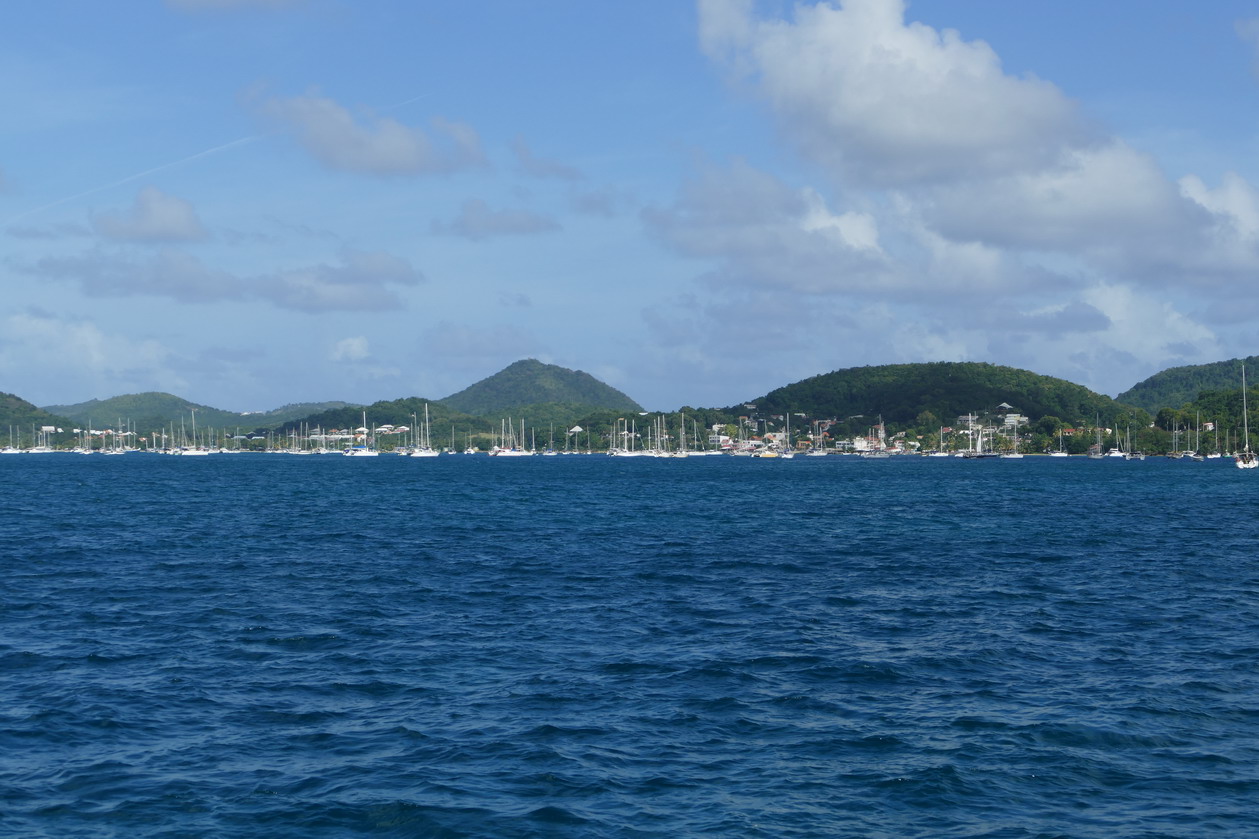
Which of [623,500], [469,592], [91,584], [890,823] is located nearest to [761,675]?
[890,823]

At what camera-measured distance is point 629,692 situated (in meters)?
24.1

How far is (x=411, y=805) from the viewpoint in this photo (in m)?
17.2

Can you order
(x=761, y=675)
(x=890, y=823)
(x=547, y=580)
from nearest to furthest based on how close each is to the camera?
(x=890, y=823) < (x=761, y=675) < (x=547, y=580)

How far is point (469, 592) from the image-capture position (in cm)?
3925

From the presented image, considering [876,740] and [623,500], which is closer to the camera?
[876,740]

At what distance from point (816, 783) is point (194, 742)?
11430 millimetres

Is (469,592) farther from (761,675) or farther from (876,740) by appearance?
(876,740)

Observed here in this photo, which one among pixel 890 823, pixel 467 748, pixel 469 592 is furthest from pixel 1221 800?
pixel 469 592

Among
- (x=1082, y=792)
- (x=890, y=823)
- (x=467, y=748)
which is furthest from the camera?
(x=467, y=748)

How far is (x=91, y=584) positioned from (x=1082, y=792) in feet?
118

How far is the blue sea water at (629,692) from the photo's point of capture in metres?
17.3

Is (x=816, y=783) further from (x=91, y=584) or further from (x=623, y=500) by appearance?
(x=623, y=500)

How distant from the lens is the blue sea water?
17.3 metres

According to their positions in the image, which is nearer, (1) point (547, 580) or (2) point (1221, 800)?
(2) point (1221, 800)
